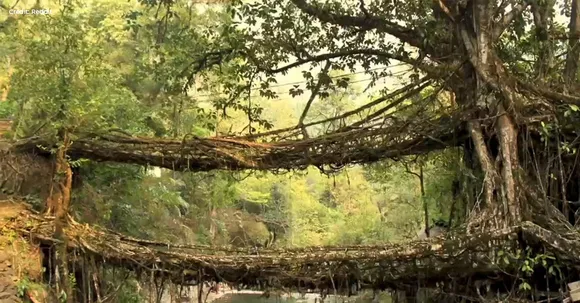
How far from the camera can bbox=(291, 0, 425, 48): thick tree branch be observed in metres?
5.80

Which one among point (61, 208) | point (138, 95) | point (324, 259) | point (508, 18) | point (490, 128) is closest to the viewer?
point (324, 259)

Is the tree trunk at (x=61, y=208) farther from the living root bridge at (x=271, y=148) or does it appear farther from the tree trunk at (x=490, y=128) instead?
the tree trunk at (x=490, y=128)

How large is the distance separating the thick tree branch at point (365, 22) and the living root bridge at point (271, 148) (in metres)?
1.21

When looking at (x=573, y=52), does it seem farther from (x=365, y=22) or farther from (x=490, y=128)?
(x=365, y=22)

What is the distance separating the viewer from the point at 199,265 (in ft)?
14.8

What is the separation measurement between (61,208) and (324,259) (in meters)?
2.62

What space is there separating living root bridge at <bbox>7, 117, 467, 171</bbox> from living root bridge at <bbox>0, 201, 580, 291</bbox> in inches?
35.3

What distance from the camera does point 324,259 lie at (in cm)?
412

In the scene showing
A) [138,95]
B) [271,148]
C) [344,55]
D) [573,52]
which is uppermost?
[138,95]

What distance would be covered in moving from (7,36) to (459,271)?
20.8 ft

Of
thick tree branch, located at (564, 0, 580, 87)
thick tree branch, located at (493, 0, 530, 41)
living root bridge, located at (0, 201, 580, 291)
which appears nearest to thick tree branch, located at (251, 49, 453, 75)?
thick tree branch, located at (493, 0, 530, 41)

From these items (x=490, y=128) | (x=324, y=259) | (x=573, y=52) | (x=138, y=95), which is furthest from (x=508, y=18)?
(x=138, y=95)

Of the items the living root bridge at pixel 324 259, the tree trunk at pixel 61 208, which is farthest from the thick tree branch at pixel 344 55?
the living root bridge at pixel 324 259

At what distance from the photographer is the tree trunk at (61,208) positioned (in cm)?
503
